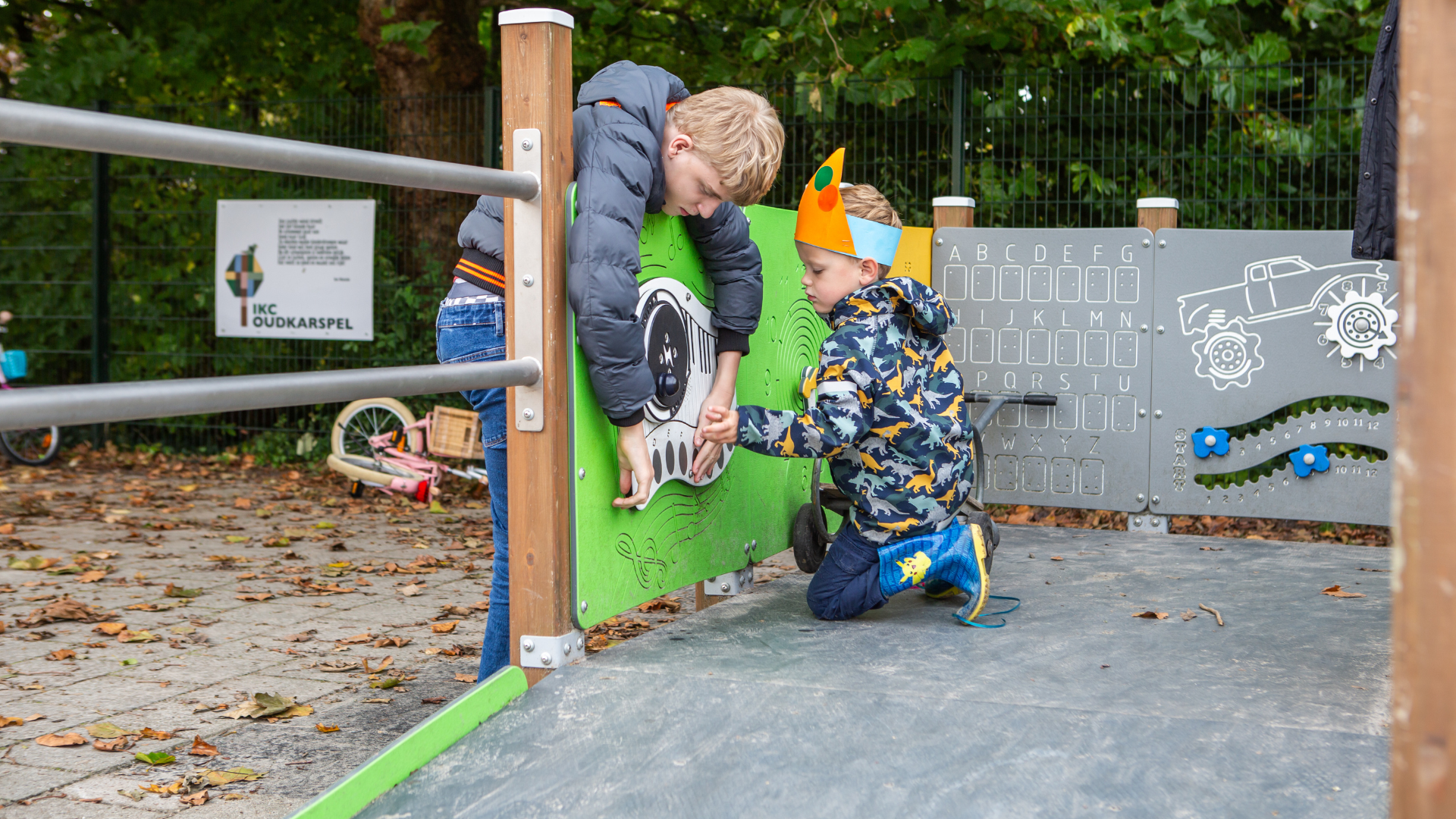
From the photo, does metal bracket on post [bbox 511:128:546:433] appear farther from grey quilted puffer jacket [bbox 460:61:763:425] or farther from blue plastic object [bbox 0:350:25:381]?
blue plastic object [bbox 0:350:25:381]

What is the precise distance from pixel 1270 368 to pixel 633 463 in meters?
3.60

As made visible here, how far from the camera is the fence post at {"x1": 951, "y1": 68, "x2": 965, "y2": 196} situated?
779 centimetres

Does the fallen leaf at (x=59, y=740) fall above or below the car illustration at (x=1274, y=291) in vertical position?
below

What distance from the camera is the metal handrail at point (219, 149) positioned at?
1429 mm

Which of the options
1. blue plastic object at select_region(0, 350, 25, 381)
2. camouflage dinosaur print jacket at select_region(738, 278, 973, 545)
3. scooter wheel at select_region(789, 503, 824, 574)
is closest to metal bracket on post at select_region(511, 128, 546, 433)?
camouflage dinosaur print jacket at select_region(738, 278, 973, 545)

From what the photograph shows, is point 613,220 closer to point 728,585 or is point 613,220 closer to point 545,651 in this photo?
point 545,651

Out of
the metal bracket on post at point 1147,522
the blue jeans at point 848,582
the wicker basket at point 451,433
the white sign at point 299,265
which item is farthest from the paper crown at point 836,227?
the white sign at point 299,265

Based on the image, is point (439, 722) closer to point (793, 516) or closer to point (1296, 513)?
point (793, 516)

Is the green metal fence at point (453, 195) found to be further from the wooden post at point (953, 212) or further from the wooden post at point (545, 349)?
the wooden post at point (545, 349)

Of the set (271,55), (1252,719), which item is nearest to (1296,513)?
(1252,719)

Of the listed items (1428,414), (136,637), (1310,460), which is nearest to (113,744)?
(136,637)

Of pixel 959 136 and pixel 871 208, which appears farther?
pixel 959 136

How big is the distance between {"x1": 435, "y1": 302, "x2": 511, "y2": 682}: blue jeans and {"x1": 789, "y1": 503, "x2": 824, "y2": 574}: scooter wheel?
1.13 metres

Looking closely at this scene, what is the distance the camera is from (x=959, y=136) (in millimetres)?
7828
